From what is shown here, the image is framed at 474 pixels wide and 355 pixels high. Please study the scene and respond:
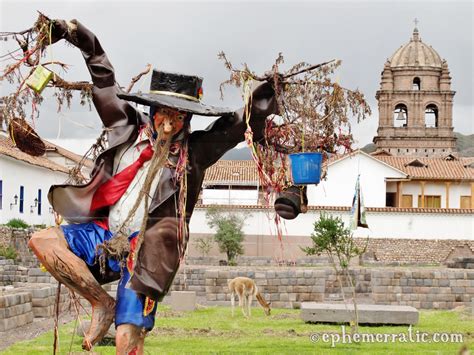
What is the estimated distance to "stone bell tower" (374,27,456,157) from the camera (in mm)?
69312

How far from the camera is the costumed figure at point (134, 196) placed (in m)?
5.58

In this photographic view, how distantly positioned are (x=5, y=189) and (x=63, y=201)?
34369 mm

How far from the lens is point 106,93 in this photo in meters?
6.20

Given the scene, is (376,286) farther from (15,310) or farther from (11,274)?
(15,310)

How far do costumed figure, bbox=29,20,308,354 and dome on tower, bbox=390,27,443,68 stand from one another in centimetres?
6742

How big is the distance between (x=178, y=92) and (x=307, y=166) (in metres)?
1.03

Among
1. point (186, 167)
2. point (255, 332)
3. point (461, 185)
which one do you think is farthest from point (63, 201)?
point (461, 185)

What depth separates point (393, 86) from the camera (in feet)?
233

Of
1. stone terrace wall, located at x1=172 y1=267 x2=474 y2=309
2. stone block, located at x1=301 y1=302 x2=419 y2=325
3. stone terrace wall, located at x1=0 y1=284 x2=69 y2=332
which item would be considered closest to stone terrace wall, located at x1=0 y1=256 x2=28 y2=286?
stone terrace wall, located at x1=172 y1=267 x2=474 y2=309

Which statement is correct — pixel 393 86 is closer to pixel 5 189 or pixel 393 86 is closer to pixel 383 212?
pixel 383 212

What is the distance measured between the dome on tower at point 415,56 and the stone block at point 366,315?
5695 cm

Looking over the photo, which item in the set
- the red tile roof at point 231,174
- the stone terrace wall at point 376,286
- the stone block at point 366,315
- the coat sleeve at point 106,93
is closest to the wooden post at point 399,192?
the red tile roof at point 231,174

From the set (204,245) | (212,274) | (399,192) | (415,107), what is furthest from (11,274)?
(415,107)

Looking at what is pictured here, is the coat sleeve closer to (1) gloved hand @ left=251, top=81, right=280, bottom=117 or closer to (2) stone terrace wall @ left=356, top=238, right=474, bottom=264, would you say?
(1) gloved hand @ left=251, top=81, right=280, bottom=117
